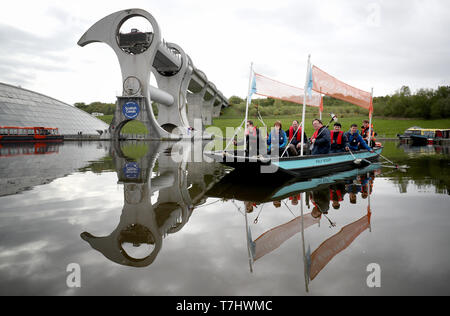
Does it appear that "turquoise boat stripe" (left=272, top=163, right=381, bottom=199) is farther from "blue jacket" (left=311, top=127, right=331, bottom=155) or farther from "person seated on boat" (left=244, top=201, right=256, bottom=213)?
"blue jacket" (left=311, top=127, right=331, bottom=155)

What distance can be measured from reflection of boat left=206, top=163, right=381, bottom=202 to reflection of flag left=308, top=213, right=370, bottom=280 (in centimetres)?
227

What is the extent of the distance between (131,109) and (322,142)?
3257cm

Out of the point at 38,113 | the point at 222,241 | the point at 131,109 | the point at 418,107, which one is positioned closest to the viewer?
the point at 222,241

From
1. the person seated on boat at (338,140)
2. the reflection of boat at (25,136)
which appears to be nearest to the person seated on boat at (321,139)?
the person seated on boat at (338,140)

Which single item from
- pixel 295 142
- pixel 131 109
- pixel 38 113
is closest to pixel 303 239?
pixel 295 142

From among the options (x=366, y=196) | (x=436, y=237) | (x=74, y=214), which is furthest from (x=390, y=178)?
(x=74, y=214)

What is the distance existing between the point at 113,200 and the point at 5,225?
2096 mm

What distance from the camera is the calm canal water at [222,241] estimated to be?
2.95 meters

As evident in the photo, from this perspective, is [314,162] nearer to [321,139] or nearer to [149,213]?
[321,139]

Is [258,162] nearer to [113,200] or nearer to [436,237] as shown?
[113,200]

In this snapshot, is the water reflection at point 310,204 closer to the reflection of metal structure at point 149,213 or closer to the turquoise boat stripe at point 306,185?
the turquoise boat stripe at point 306,185

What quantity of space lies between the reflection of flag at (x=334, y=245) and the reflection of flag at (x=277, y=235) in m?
0.53

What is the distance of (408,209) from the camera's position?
5.86m

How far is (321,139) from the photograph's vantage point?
34.3 feet
